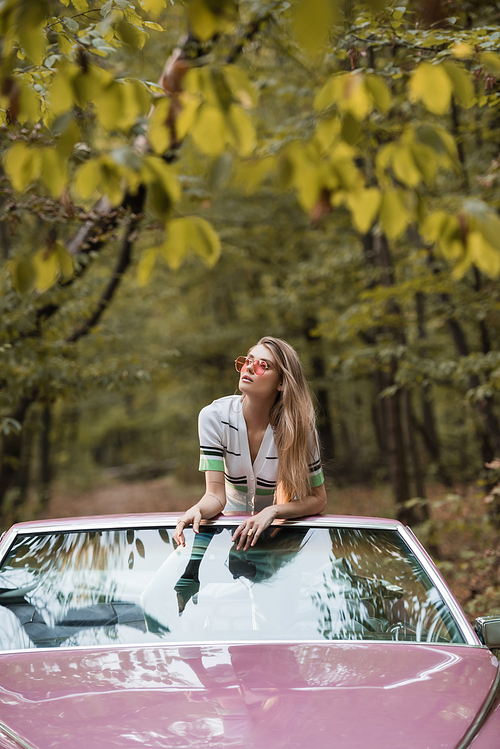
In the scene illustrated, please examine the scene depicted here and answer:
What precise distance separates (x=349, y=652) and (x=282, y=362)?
149cm

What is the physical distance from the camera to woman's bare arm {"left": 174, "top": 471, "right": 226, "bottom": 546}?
98.9 inches

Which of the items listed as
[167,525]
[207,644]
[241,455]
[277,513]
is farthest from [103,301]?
[207,644]

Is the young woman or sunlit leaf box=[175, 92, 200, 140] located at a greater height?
sunlit leaf box=[175, 92, 200, 140]

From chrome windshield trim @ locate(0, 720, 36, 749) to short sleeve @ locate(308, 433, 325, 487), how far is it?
1692 millimetres

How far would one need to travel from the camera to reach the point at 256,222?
1359cm

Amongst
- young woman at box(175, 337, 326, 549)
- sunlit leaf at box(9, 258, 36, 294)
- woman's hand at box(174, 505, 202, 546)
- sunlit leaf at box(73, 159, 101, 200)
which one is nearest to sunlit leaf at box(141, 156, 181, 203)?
sunlit leaf at box(73, 159, 101, 200)

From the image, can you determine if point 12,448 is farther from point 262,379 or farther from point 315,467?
point 315,467

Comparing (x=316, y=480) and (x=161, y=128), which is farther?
(x=316, y=480)

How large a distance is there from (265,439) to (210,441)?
30 cm

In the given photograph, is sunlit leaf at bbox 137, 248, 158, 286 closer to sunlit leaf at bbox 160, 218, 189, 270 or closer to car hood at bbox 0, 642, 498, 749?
sunlit leaf at bbox 160, 218, 189, 270

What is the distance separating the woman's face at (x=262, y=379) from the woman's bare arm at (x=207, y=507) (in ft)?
1.52

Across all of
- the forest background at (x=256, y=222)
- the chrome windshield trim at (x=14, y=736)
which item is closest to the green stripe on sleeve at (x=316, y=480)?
the forest background at (x=256, y=222)

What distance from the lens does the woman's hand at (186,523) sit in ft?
8.20

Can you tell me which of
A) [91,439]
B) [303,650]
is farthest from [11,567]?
[91,439]
